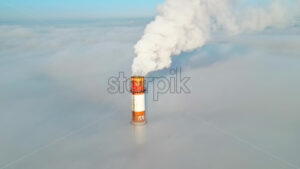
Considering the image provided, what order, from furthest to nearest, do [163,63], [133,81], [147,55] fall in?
[163,63] < [147,55] < [133,81]

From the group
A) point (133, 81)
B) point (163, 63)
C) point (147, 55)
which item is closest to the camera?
point (133, 81)

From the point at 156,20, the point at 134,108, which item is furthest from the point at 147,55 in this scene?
the point at 134,108

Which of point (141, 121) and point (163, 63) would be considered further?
point (163, 63)

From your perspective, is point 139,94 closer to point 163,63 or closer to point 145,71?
point 145,71

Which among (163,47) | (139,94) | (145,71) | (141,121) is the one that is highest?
(163,47)

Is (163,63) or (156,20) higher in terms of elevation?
(156,20)

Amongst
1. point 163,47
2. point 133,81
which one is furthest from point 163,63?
point 133,81
